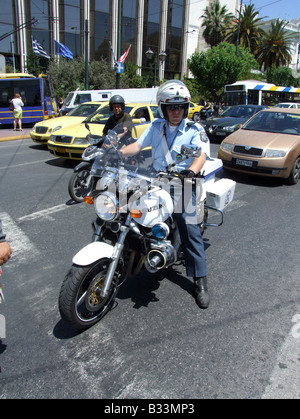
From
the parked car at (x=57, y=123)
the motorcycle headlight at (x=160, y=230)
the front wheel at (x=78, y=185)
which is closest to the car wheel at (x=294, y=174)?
the front wheel at (x=78, y=185)

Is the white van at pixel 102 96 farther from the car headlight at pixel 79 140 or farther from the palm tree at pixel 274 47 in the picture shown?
the palm tree at pixel 274 47

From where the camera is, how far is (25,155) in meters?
10.6

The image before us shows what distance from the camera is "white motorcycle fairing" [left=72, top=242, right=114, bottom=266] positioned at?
260 centimetres

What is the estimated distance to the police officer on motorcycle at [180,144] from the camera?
3109 mm

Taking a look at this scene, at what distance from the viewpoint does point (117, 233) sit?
2910 millimetres

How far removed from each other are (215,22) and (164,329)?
5562cm

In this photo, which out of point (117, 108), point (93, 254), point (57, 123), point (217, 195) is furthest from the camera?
point (57, 123)

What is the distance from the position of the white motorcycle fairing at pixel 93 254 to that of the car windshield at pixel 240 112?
13004 mm

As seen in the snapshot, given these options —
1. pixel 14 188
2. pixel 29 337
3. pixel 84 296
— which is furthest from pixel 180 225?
pixel 14 188

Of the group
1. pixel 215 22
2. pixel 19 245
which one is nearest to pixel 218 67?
pixel 215 22

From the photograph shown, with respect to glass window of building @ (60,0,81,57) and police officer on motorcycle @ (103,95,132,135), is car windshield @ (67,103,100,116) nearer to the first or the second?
police officer on motorcycle @ (103,95,132,135)

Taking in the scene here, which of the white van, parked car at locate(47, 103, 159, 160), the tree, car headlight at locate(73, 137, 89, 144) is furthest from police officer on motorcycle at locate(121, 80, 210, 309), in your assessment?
the tree

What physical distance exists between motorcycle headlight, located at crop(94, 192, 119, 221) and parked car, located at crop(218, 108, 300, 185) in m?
5.42

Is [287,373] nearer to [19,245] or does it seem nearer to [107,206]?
[107,206]
